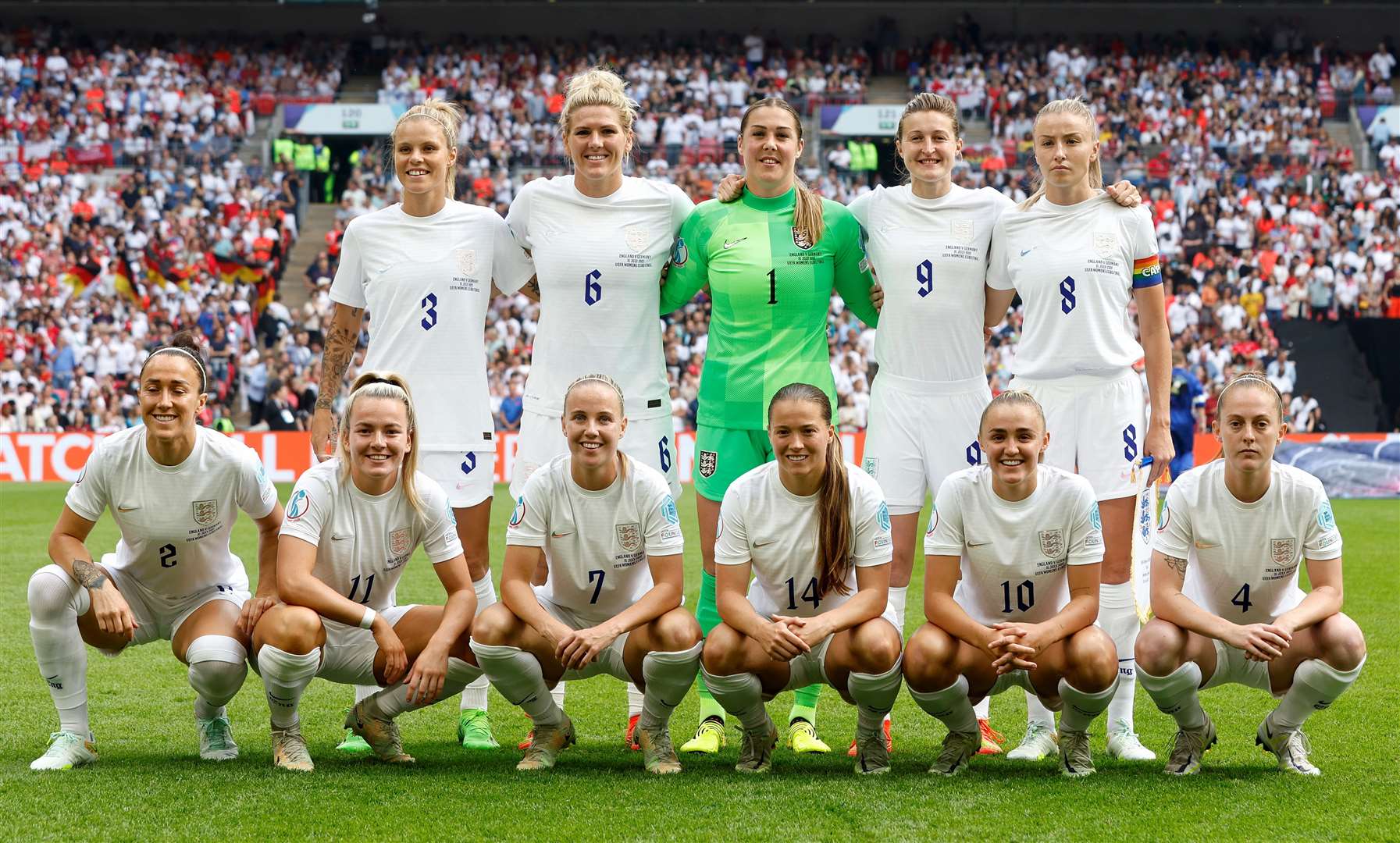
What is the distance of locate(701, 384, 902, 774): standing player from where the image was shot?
443 centimetres

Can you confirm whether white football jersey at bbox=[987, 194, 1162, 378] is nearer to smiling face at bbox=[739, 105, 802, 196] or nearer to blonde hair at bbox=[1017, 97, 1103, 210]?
blonde hair at bbox=[1017, 97, 1103, 210]

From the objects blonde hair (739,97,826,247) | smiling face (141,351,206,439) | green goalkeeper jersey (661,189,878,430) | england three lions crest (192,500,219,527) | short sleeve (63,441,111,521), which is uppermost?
blonde hair (739,97,826,247)

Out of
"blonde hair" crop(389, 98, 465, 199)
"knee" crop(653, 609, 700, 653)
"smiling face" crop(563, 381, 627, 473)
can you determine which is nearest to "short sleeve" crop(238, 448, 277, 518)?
"smiling face" crop(563, 381, 627, 473)

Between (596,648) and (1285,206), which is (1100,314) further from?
(1285,206)

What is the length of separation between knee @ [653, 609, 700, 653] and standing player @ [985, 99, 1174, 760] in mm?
1419

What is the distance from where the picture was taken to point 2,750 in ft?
15.9

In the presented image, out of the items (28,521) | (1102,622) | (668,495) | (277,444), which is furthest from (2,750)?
(277,444)

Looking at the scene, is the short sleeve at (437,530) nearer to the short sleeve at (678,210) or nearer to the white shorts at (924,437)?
the short sleeve at (678,210)

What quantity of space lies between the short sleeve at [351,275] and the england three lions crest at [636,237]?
1.06 metres

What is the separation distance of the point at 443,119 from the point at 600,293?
946 mm

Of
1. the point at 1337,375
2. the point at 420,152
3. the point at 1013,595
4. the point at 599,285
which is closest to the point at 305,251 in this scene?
the point at 1337,375

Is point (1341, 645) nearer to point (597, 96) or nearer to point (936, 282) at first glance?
point (936, 282)

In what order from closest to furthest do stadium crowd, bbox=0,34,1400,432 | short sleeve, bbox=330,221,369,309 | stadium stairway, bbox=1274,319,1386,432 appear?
short sleeve, bbox=330,221,369,309 < stadium stairway, bbox=1274,319,1386,432 < stadium crowd, bbox=0,34,1400,432

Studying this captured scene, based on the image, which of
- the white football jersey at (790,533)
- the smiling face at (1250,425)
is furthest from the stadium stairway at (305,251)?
the smiling face at (1250,425)
